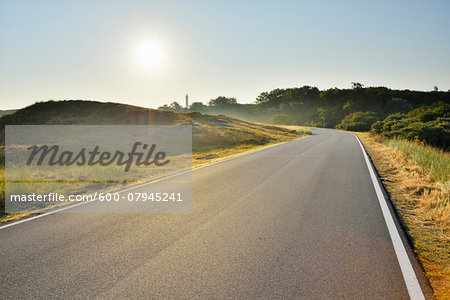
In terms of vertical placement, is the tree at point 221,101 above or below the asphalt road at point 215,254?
above

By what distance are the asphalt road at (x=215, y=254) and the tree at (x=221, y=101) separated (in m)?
124

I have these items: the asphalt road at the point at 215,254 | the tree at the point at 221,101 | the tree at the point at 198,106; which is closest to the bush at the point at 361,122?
the asphalt road at the point at 215,254

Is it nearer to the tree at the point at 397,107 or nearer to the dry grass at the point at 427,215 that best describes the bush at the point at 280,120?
the tree at the point at 397,107

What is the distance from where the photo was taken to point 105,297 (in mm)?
2764

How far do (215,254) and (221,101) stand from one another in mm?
127354

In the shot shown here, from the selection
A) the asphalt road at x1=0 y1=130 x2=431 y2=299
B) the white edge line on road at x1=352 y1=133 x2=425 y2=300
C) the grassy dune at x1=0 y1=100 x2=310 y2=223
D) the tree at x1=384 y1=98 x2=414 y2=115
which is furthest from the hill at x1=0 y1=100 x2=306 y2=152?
the tree at x1=384 y1=98 x2=414 y2=115

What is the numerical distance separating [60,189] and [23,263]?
15.9ft

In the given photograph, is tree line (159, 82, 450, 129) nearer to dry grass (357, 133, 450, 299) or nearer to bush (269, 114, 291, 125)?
bush (269, 114, 291, 125)

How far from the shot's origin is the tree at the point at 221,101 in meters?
128

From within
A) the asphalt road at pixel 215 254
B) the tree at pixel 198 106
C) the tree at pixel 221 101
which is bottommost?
the asphalt road at pixel 215 254

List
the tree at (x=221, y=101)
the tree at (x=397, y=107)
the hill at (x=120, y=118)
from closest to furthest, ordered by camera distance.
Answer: the hill at (x=120, y=118) → the tree at (x=397, y=107) → the tree at (x=221, y=101)

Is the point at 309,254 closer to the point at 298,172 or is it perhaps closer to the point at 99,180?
the point at 298,172

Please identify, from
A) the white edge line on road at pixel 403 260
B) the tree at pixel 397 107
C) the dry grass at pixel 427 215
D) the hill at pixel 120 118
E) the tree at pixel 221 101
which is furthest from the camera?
the tree at pixel 221 101

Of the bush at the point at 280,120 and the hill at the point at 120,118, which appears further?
the bush at the point at 280,120
